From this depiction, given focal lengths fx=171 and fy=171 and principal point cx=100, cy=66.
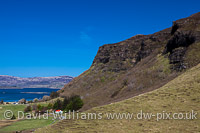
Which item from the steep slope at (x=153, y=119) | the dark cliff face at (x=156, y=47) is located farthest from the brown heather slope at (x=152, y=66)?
the steep slope at (x=153, y=119)

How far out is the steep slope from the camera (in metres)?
15.1

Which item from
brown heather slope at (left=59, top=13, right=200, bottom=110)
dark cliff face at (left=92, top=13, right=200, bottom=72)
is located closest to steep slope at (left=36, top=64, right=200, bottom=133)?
brown heather slope at (left=59, top=13, right=200, bottom=110)

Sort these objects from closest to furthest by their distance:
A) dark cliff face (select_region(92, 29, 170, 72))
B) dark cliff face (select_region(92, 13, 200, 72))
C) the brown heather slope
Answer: the brown heather slope → dark cliff face (select_region(92, 13, 200, 72)) → dark cliff face (select_region(92, 29, 170, 72))

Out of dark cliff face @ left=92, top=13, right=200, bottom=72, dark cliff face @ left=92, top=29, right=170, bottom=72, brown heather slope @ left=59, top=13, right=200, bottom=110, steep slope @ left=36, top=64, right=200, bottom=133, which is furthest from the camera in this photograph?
dark cliff face @ left=92, top=29, right=170, bottom=72

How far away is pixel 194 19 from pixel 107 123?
4712cm

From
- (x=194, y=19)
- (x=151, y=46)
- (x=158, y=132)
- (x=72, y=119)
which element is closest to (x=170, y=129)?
(x=158, y=132)

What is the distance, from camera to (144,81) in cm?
4162

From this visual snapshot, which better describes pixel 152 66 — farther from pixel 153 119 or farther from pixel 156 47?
pixel 153 119

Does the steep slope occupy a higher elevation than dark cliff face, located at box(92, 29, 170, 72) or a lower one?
lower

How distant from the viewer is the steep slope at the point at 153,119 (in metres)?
15.1

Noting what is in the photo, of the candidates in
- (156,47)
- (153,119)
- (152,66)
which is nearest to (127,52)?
(156,47)

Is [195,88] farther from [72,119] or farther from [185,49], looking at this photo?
[185,49]

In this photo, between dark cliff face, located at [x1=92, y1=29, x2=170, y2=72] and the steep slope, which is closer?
the steep slope

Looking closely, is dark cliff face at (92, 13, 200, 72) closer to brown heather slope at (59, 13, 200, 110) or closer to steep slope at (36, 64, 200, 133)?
brown heather slope at (59, 13, 200, 110)
